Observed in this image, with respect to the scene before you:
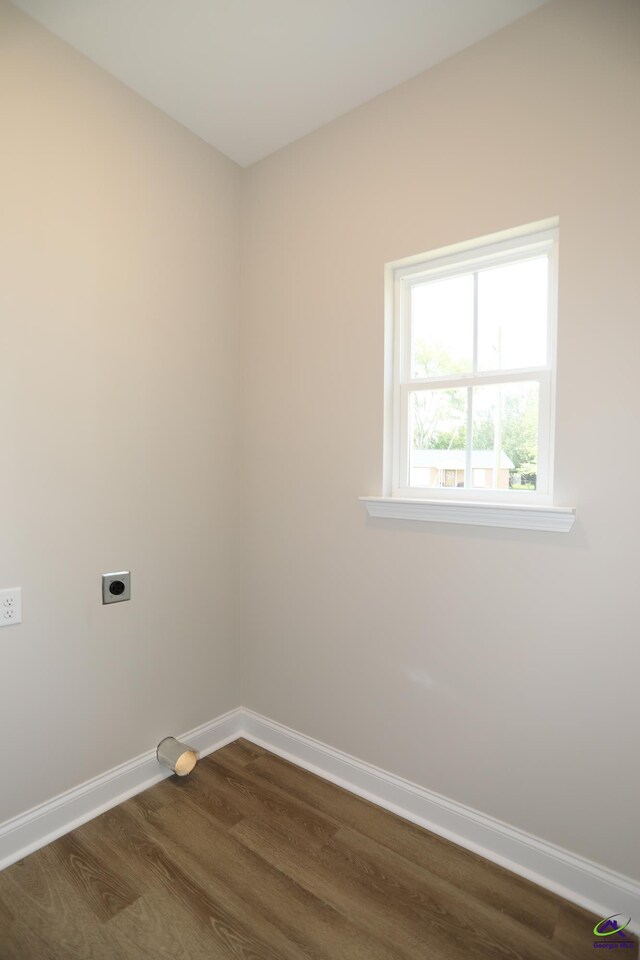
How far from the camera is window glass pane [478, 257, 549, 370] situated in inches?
68.6

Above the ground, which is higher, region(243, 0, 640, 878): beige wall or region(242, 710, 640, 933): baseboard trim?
region(243, 0, 640, 878): beige wall

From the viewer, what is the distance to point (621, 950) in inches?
55.1

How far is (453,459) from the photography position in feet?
6.36

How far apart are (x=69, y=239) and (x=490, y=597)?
203 cm

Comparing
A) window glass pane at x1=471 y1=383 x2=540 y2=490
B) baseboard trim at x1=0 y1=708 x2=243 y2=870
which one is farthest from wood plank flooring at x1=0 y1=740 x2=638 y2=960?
window glass pane at x1=471 y1=383 x2=540 y2=490

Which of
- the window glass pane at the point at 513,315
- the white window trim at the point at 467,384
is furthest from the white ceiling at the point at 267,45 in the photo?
the window glass pane at the point at 513,315

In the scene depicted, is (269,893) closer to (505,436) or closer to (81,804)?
(81,804)

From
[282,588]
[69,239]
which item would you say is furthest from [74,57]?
[282,588]

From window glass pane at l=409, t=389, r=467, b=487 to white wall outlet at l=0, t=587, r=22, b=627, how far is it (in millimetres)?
1526

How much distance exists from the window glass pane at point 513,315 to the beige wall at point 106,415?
4.08ft

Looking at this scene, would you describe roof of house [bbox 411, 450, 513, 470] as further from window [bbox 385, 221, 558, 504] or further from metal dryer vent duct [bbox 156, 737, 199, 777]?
metal dryer vent duct [bbox 156, 737, 199, 777]

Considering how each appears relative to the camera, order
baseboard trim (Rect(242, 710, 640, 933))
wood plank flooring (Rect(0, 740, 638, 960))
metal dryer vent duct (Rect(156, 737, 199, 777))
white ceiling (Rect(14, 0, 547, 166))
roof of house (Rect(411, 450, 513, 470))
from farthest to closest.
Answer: metal dryer vent duct (Rect(156, 737, 199, 777))
roof of house (Rect(411, 450, 513, 470))
white ceiling (Rect(14, 0, 547, 166))
baseboard trim (Rect(242, 710, 640, 933))
wood plank flooring (Rect(0, 740, 638, 960))

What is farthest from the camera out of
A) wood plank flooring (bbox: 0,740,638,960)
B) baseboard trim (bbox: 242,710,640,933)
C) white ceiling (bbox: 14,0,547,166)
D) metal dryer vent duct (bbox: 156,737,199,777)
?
metal dryer vent duct (bbox: 156,737,199,777)

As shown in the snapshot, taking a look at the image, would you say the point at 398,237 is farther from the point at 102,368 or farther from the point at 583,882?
the point at 583,882
